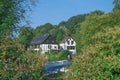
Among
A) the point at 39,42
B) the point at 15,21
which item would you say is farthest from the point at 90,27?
the point at 39,42

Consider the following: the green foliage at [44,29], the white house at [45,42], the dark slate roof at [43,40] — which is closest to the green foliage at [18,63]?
the white house at [45,42]

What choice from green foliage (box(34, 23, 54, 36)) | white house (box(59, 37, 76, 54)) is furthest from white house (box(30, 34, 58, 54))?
green foliage (box(34, 23, 54, 36))

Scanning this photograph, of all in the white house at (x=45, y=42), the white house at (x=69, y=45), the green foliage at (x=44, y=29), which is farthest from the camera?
the green foliage at (x=44, y=29)

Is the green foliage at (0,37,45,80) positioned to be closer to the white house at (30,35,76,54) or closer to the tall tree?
the tall tree

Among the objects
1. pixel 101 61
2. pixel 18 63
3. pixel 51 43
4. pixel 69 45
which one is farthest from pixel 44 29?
pixel 101 61

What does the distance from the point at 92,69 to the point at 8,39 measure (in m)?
2.71

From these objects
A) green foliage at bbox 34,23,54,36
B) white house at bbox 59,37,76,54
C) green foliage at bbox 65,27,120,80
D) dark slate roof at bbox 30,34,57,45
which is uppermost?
green foliage at bbox 34,23,54,36

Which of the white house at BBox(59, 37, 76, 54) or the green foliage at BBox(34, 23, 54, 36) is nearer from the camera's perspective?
the white house at BBox(59, 37, 76, 54)

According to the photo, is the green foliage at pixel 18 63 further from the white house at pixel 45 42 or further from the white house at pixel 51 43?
the white house at pixel 45 42

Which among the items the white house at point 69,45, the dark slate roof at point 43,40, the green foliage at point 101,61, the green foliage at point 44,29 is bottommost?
the green foliage at point 101,61

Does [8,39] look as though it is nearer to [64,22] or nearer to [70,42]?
[70,42]

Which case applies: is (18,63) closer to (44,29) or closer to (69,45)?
(69,45)

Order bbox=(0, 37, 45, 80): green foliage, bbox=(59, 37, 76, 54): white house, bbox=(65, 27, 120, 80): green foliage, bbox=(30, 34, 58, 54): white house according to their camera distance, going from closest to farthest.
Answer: bbox=(65, 27, 120, 80): green foliage
bbox=(0, 37, 45, 80): green foliage
bbox=(30, 34, 58, 54): white house
bbox=(59, 37, 76, 54): white house

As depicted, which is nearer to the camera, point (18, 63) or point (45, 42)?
point (18, 63)
